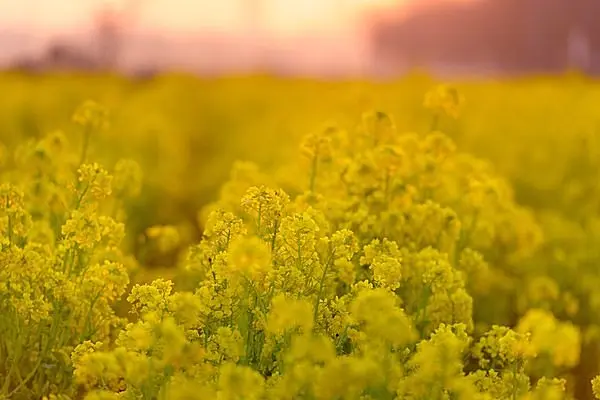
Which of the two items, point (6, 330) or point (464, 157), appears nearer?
point (6, 330)

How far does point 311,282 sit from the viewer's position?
2086 millimetres

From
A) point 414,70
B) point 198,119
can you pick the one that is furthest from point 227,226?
point 414,70

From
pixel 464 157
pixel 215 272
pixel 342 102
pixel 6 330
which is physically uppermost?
pixel 342 102

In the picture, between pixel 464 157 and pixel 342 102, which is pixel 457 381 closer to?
pixel 464 157

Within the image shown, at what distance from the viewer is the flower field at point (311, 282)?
177 cm

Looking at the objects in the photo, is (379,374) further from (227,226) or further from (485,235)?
(485,235)

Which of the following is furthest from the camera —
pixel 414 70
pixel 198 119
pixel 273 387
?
pixel 414 70

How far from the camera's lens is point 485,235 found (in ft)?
10.8

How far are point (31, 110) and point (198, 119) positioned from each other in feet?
7.90

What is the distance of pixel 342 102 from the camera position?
10781mm

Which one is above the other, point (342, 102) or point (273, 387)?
point (342, 102)

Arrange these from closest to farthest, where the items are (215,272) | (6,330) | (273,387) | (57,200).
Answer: (273,387) < (215,272) < (6,330) < (57,200)

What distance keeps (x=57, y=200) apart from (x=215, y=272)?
942 millimetres

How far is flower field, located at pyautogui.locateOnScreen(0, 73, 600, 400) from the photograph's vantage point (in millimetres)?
1766
